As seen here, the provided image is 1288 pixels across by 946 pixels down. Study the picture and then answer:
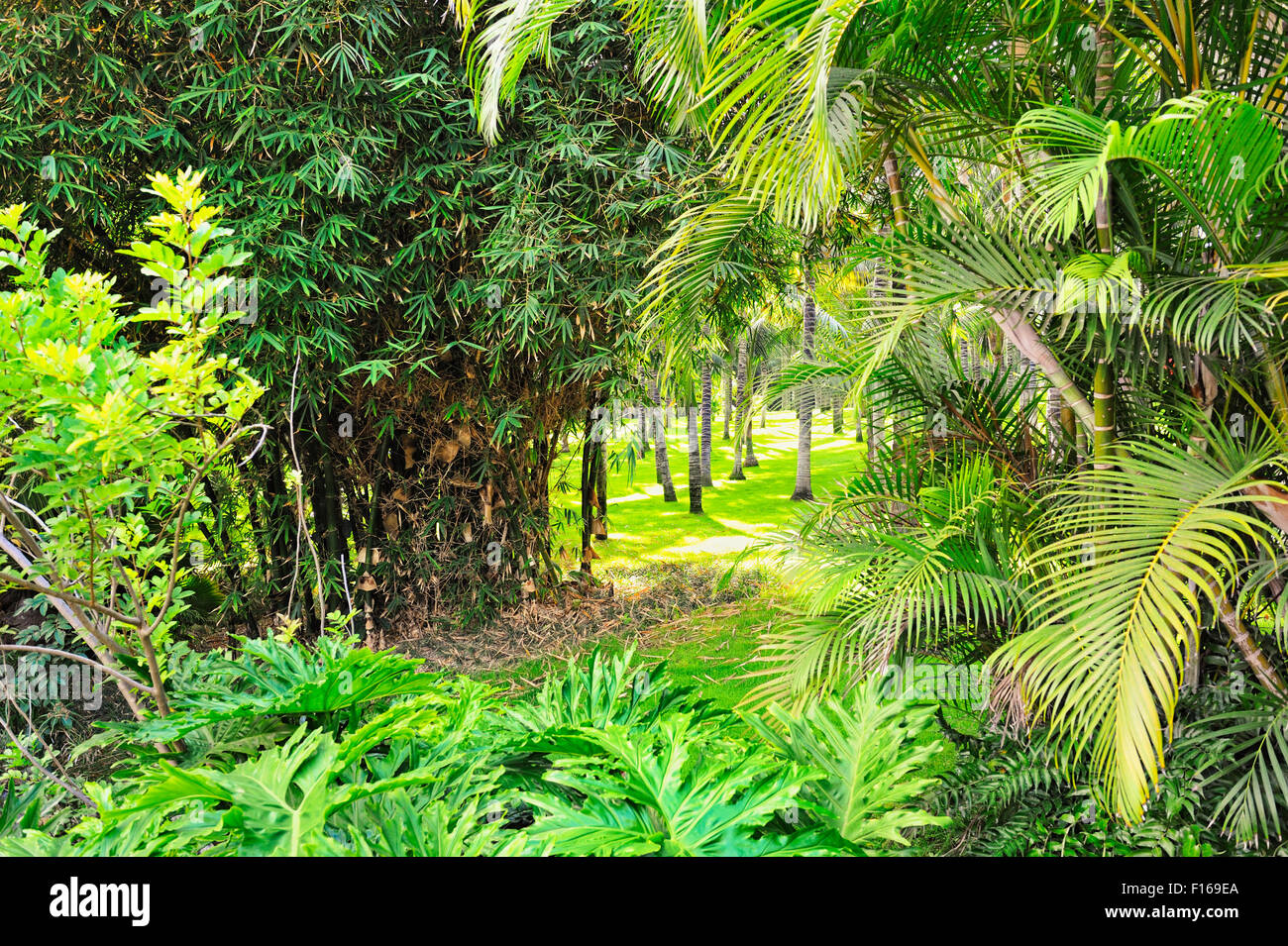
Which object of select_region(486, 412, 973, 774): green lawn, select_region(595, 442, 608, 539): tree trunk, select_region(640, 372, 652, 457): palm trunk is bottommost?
select_region(486, 412, 973, 774): green lawn

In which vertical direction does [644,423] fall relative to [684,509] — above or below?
above

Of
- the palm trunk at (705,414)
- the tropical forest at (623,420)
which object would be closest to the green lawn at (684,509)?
the palm trunk at (705,414)

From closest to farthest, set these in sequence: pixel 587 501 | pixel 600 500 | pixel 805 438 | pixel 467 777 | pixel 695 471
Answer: pixel 467 777
pixel 587 501
pixel 600 500
pixel 695 471
pixel 805 438

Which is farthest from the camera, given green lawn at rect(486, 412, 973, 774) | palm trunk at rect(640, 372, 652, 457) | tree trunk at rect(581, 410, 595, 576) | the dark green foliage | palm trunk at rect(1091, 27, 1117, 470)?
tree trunk at rect(581, 410, 595, 576)

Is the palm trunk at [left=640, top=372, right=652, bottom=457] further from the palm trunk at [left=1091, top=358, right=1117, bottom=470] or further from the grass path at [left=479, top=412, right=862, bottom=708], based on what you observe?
the palm trunk at [left=1091, top=358, right=1117, bottom=470]

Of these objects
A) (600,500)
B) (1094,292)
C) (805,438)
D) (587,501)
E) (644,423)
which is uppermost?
(1094,292)

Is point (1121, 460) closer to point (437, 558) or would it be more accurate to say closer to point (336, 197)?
point (336, 197)

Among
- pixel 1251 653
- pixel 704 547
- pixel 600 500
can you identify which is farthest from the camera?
pixel 704 547

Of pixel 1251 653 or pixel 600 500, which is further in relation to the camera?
pixel 600 500

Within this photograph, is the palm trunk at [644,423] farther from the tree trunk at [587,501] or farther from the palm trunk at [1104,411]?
the palm trunk at [1104,411]

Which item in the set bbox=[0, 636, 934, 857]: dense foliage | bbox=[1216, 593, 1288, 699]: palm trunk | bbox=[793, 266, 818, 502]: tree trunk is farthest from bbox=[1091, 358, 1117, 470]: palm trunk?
bbox=[793, 266, 818, 502]: tree trunk

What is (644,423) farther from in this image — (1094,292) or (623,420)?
(1094,292)

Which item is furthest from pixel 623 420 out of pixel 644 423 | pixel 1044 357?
pixel 1044 357
